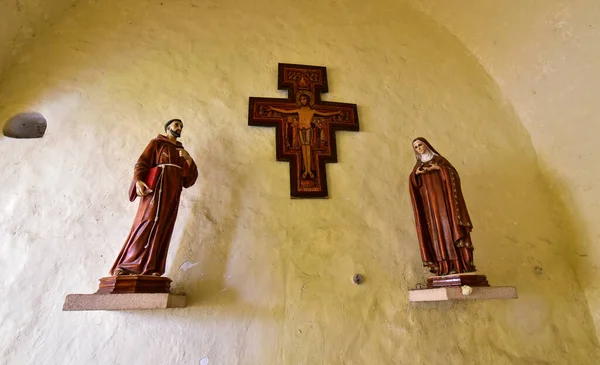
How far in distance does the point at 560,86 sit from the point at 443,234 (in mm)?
1576

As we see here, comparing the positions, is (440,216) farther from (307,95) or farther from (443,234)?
(307,95)

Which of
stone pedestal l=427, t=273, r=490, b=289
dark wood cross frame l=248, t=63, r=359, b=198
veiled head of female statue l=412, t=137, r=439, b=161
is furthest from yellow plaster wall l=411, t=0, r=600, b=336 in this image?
dark wood cross frame l=248, t=63, r=359, b=198

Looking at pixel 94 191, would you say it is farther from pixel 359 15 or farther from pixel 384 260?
pixel 359 15

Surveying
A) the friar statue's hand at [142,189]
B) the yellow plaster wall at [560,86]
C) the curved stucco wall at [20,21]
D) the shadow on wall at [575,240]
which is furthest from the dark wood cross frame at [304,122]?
the curved stucco wall at [20,21]

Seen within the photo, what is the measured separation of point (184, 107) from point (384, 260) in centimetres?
162

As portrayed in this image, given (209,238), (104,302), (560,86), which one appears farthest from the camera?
(560,86)

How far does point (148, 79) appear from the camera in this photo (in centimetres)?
235

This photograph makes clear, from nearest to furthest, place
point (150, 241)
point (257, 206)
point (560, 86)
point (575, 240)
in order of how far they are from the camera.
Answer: point (150, 241) < point (257, 206) < point (575, 240) < point (560, 86)

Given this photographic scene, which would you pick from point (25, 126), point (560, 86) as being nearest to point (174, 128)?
point (25, 126)

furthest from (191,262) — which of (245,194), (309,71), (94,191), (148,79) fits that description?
(309,71)

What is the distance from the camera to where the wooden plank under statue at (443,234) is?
1.75 m

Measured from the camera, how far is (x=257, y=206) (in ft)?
6.93

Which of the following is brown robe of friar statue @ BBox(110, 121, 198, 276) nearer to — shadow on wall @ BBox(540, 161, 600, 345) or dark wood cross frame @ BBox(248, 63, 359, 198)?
dark wood cross frame @ BBox(248, 63, 359, 198)

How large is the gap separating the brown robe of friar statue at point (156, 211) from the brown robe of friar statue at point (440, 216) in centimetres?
131
